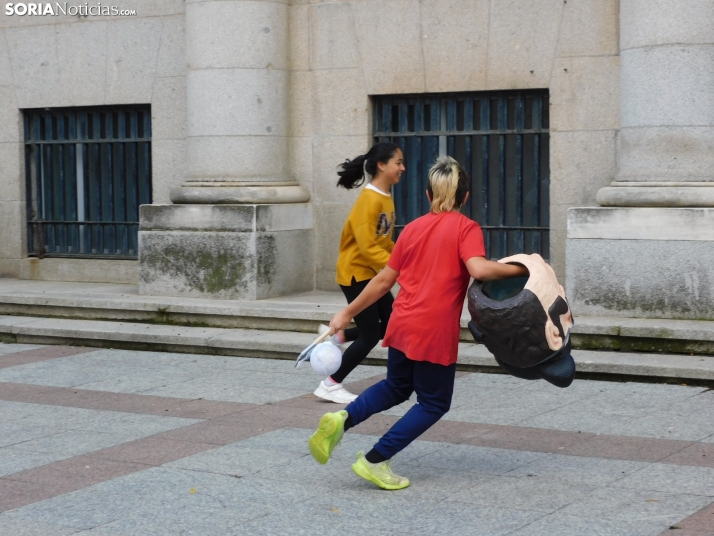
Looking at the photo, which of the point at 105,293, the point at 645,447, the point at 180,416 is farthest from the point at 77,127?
the point at 645,447

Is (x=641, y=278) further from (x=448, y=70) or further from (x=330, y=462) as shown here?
(x=330, y=462)

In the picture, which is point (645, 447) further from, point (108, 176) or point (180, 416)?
point (108, 176)

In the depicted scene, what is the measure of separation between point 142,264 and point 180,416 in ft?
14.6

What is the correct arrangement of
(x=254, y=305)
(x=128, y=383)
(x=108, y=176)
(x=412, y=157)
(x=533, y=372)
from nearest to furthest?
(x=533, y=372), (x=128, y=383), (x=254, y=305), (x=412, y=157), (x=108, y=176)

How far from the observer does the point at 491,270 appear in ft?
18.1

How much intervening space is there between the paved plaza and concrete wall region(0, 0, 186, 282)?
441cm

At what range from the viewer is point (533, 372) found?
5.60 metres

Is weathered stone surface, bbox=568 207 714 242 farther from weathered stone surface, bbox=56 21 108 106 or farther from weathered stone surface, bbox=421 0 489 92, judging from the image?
weathered stone surface, bbox=56 21 108 106

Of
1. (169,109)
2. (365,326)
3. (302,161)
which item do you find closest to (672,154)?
(365,326)

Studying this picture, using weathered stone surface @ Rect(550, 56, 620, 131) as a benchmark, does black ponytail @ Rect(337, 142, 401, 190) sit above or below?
below

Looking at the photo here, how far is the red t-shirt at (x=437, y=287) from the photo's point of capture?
5688 millimetres

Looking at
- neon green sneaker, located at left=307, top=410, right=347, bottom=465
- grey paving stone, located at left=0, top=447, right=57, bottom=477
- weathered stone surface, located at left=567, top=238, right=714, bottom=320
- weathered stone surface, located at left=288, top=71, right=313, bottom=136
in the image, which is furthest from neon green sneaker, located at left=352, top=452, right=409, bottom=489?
weathered stone surface, located at left=288, top=71, right=313, bottom=136

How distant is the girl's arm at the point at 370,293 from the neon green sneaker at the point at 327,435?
447mm

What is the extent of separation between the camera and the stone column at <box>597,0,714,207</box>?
956 cm
